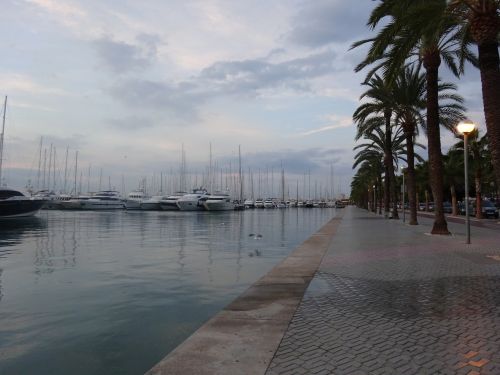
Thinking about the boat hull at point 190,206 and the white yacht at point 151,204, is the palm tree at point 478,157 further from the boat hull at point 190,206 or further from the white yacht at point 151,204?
the white yacht at point 151,204

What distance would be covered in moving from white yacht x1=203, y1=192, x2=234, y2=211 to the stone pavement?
8521 centimetres

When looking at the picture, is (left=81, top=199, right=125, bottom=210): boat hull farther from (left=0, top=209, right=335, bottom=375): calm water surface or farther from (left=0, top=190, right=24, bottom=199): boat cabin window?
(left=0, top=209, right=335, bottom=375): calm water surface

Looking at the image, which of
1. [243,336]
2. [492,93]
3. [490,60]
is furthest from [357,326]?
[490,60]

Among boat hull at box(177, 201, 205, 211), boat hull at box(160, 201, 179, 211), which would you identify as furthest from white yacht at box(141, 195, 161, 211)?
boat hull at box(177, 201, 205, 211)

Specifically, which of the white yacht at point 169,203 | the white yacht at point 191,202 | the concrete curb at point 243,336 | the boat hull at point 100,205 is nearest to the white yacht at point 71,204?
the boat hull at point 100,205

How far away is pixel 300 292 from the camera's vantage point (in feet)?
28.7

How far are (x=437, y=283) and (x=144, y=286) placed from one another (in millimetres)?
6410

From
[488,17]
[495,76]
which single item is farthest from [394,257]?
[488,17]

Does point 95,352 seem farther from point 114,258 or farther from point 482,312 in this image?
point 114,258

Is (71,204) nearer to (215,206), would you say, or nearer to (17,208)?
(215,206)

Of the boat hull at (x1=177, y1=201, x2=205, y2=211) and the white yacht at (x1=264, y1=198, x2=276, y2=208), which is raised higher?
the white yacht at (x1=264, y1=198, x2=276, y2=208)

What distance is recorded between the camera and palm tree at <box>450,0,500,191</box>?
37.3ft

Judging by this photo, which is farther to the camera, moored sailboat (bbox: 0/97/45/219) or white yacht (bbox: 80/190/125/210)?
white yacht (bbox: 80/190/125/210)

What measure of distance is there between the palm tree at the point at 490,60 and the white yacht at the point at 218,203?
281 feet
